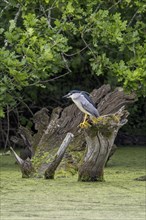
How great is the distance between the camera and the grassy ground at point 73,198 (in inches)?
328

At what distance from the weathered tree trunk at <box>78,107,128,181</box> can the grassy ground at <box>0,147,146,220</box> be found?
6.5 inches

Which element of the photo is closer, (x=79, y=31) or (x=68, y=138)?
(x=68, y=138)

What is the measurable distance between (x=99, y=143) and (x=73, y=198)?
1275 mm

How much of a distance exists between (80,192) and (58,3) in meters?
3.10

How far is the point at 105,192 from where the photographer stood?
969 cm

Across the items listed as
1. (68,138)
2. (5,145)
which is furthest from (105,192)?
(5,145)

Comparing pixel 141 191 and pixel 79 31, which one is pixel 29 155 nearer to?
pixel 79 31

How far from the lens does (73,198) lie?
9.28 meters

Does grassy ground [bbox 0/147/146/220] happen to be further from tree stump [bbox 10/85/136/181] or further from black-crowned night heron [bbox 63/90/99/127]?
black-crowned night heron [bbox 63/90/99/127]

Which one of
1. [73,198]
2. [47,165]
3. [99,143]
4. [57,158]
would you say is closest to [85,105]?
[99,143]

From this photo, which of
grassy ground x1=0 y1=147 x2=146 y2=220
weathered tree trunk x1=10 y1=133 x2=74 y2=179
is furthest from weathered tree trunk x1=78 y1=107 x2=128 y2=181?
weathered tree trunk x1=10 y1=133 x2=74 y2=179

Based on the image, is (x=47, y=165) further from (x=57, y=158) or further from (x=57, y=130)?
(x=57, y=130)

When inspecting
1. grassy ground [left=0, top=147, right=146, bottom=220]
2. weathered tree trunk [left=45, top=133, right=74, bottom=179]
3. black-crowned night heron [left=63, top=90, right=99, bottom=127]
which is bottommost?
grassy ground [left=0, top=147, right=146, bottom=220]

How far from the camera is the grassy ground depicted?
8336mm
